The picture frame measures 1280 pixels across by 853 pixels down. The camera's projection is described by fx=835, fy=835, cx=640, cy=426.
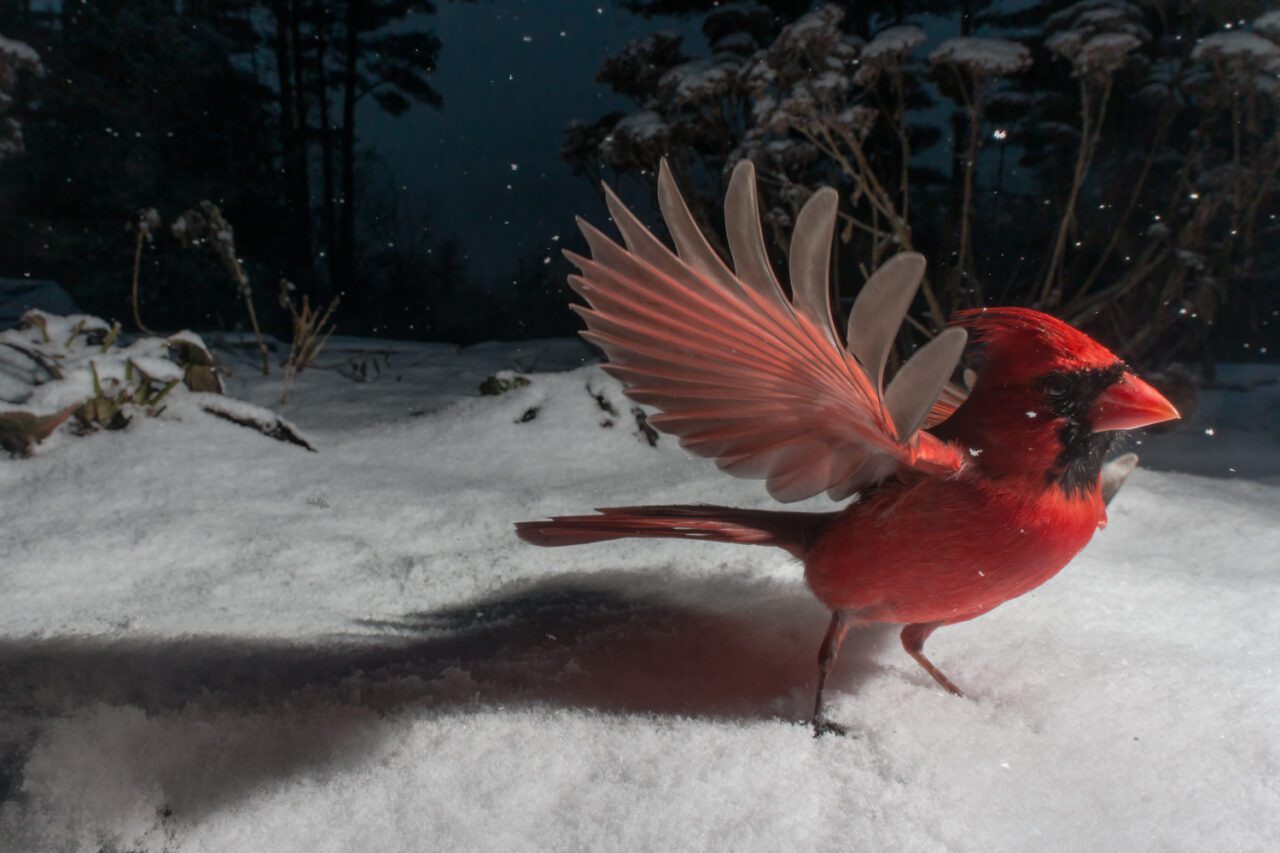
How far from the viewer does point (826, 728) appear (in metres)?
0.70

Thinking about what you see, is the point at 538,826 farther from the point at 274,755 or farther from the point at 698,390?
the point at 698,390

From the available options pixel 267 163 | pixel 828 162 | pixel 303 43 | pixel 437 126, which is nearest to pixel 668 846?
pixel 828 162

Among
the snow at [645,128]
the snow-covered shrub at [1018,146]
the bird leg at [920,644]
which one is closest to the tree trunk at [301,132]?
the snow-covered shrub at [1018,146]

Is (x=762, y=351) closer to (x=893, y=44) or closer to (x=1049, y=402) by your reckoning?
(x=1049, y=402)

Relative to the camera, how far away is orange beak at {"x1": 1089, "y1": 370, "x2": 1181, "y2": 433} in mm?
639

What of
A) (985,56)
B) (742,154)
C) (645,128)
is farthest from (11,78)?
(985,56)

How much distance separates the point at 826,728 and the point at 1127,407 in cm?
35

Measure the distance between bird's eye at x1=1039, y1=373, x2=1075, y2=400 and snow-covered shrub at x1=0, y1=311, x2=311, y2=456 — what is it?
1.45m

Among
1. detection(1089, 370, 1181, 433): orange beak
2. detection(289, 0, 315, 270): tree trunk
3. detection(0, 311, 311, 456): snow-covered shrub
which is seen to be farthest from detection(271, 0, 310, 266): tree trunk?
detection(1089, 370, 1181, 433): orange beak

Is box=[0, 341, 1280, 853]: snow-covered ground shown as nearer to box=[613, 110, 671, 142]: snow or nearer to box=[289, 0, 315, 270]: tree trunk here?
box=[613, 110, 671, 142]: snow

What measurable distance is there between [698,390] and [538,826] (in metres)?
0.32

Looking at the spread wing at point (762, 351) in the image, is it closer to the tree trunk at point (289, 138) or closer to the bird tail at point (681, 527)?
the bird tail at point (681, 527)

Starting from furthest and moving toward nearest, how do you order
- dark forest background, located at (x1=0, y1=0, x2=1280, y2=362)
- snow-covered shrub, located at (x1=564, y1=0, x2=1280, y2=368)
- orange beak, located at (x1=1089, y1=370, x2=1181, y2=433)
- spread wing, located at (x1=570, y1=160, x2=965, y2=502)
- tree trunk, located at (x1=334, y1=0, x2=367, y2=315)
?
tree trunk, located at (x1=334, y1=0, x2=367, y2=315) → dark forest background, located at (x1=0, y1=0, x2=1280, y2=362) → snow-covered shrub, located at (x1=564, y1=0, x2=1280, y2=368) → orange beak, located at (x1=1089, y1=370, x2=1181, y2=433) → spread wing, located at (x1=570, y1=160, x2=965, y2=502)

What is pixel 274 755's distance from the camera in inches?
24.6
